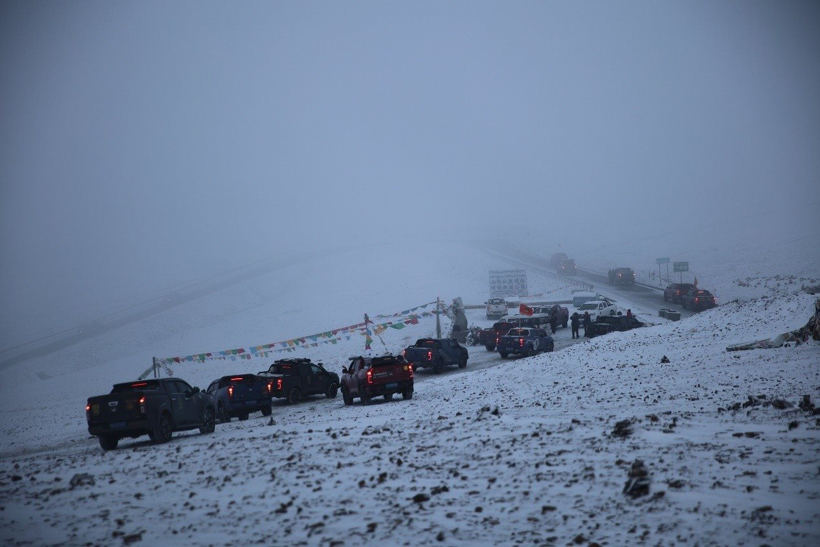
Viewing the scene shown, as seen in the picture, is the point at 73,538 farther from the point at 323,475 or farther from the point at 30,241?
the point at 30,241

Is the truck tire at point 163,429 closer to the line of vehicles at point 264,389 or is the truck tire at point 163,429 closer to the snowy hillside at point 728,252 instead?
the line of vehicles at point 264,389

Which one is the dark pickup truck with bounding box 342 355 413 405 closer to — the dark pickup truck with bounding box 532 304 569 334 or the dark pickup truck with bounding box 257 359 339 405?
the dark pickup truck with bounding box 257 359 339 405

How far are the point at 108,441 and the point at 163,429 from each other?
4.20 ft

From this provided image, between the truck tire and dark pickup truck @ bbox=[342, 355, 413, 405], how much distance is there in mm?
6898

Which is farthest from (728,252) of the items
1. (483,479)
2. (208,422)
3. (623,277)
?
(483,479)

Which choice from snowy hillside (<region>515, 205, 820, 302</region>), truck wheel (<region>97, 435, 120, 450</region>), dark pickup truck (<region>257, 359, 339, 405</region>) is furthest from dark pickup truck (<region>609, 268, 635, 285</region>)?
truck wheel (<region>97, 435, 120, 450</region>)

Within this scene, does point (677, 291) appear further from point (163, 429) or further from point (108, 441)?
point (108, 441)

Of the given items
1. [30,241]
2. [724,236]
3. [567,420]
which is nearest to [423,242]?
[724,236]

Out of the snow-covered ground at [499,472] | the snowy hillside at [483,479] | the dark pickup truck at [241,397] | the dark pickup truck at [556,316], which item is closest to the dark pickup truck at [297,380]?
the dark pickup truck at [241,397]

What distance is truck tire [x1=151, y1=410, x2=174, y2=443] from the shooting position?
49.0 feet

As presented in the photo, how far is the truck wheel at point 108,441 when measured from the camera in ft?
48.6

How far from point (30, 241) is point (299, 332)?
138334 mm

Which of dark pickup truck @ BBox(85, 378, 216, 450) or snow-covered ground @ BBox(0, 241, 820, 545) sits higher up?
dark pickup truck @ BBox(85, 378, 216, 450)

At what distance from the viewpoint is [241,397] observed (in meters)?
21.1
